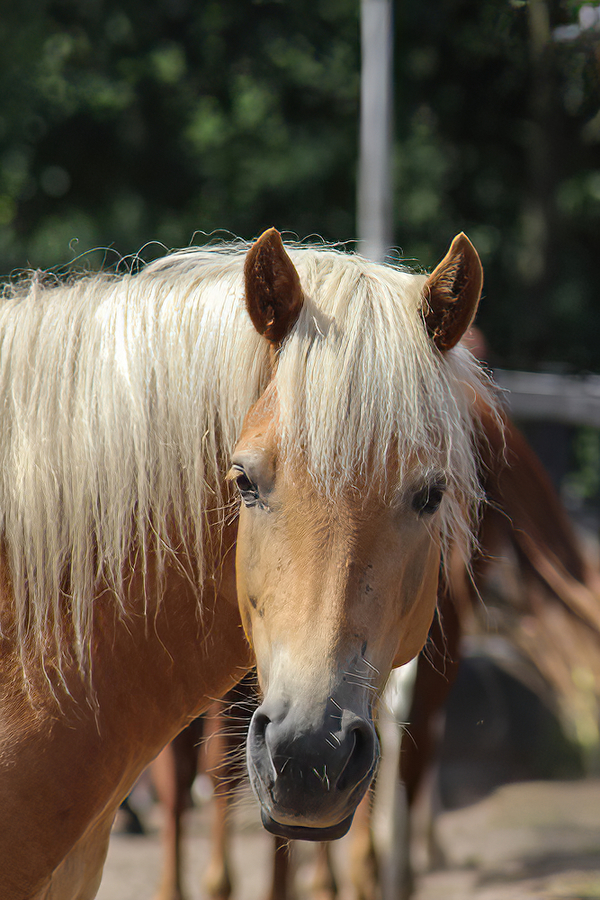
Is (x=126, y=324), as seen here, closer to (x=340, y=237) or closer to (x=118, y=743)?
(x=118, y=743)

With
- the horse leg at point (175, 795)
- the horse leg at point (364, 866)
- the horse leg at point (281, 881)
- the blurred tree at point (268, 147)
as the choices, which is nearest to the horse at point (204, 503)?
the horse leg at point (281, 881)

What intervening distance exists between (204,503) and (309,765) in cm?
46

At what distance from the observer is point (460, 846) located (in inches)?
135

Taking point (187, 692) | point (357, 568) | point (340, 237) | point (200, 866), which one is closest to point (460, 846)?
point (200, 866)

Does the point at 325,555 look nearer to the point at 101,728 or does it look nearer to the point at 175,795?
the point at 101,728

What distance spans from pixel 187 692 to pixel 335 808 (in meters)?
0.38

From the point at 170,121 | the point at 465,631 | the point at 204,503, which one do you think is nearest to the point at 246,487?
the point at 204,503

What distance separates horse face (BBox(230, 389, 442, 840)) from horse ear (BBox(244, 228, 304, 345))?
0.40 ft

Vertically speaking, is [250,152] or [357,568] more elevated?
[250,152]

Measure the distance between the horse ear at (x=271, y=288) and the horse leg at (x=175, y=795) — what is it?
2166mm

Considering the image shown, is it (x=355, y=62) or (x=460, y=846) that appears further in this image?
(x=355, y=62)

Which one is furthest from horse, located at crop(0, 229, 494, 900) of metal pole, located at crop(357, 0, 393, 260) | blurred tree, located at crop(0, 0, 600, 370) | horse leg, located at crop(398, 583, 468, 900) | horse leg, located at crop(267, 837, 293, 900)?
blurred tree, located at crop(0, 0, 600, 370)

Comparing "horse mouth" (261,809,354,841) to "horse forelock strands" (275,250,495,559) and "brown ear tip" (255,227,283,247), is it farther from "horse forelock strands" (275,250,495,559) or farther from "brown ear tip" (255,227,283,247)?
"brown ear tip" (255,227,283,247)

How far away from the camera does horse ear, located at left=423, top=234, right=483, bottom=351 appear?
3.84 feet
